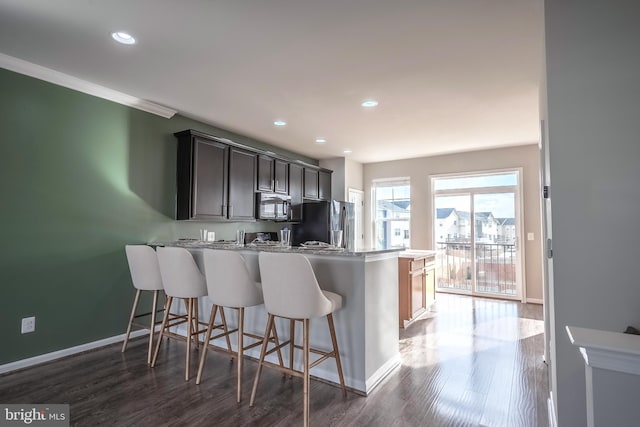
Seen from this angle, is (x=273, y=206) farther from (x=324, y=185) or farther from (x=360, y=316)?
(x=360, y=316)

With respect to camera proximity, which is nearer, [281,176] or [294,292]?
[294,292]

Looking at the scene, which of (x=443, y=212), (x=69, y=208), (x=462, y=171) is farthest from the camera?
(x=443, y=212)

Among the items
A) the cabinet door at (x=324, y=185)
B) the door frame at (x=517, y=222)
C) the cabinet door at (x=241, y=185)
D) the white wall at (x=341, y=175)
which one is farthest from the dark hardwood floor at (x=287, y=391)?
the white wall at (x=341, y=175)

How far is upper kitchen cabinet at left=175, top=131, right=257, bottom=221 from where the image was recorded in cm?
396

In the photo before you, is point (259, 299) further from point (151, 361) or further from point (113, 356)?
point (113, 356)

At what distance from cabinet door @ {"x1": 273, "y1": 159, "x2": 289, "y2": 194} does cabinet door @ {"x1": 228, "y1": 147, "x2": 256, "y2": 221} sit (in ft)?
1.55

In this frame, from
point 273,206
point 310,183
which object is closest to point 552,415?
point 273,206

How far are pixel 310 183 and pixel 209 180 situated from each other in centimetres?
228

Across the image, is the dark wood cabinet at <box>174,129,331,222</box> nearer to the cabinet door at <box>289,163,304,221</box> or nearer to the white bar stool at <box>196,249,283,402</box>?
the cabinet door at <box>289,163,304,221</box>

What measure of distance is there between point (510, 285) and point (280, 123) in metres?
4.78

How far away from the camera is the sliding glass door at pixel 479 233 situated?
225 inches

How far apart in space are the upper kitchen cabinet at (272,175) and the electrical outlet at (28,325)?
2.91m

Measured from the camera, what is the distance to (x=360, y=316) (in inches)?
94.8

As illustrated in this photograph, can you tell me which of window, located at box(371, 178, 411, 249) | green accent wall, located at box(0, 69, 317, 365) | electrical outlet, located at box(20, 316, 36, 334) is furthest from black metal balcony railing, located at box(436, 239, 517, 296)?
electrical outlet, located at box(20, 316, 36, 334)
